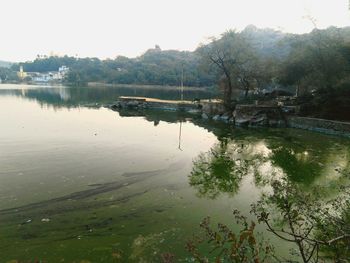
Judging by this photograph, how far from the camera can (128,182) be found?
11555 mm

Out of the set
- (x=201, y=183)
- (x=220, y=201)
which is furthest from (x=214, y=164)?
(x=220, y=201)

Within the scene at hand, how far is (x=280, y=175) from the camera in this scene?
43.8ft

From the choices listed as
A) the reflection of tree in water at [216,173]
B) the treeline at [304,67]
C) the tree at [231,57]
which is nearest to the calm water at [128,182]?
the reflection of tree in water at [216,173]

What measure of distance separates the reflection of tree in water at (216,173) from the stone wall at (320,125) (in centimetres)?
1252

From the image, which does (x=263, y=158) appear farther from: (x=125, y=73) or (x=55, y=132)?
(x=125, y=73)

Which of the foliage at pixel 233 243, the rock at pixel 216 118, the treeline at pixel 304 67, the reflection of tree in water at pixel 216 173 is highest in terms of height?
the treeline at pixel 304 67

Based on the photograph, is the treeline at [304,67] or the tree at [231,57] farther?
the tree at [231,57]

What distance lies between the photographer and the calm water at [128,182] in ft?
23.4

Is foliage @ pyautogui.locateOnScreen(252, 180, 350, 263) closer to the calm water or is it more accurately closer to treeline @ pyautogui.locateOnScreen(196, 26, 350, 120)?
the calm water

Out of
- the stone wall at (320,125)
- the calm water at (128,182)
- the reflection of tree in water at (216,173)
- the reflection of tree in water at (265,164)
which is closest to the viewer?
the calm water at (128,182)

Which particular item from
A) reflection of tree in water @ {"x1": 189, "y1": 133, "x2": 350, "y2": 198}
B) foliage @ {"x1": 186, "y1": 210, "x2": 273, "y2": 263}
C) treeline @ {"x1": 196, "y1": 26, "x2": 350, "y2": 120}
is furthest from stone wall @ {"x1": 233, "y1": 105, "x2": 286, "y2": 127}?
foliage @ {"x1": 186, "y1": 210, "x2": 273, "y2": 263}

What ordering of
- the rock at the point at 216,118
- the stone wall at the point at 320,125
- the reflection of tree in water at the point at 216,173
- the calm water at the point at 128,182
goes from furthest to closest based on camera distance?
the rock at the point at 216,118 → the stone wall at the point at 320,125 → the reflection of tree in water at the point at 216,173 → the calm water at the point at 128,182

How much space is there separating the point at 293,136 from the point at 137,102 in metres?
25.8

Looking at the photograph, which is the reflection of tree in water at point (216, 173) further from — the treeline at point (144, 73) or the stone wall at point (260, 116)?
Answer: the treeline at point (144, 73)
